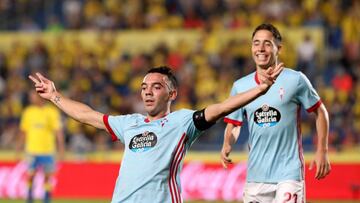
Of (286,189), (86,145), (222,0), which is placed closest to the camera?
(286,189)

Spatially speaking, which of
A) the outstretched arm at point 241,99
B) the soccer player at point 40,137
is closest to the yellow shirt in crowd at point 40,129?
the soccer player at point 40,137

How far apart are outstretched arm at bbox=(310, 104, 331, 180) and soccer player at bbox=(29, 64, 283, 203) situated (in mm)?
1440

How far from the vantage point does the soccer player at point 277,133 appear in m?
8.27

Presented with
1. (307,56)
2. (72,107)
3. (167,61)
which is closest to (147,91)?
(72,107)

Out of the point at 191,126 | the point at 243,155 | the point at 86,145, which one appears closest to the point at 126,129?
the point at 191,126

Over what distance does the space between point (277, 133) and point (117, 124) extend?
5.27ft

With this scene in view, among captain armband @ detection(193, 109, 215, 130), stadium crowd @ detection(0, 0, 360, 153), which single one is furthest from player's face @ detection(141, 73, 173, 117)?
stadium crowd @ detection(0, 0, 360, 153)

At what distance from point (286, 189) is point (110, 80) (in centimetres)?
1487

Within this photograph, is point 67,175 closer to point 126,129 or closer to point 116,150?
point 116,150

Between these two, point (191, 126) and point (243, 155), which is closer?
point (191, 126)

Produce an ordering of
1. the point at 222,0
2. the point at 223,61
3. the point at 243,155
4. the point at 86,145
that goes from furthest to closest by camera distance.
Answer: the point at 222,0 < the point at 223,61 < the point at 86,145 < the point at 243,155

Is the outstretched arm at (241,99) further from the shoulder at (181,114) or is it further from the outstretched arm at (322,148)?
the outstretched arm at (322,148)

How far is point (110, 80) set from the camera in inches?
897

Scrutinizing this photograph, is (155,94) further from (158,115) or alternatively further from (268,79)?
(268,79)
